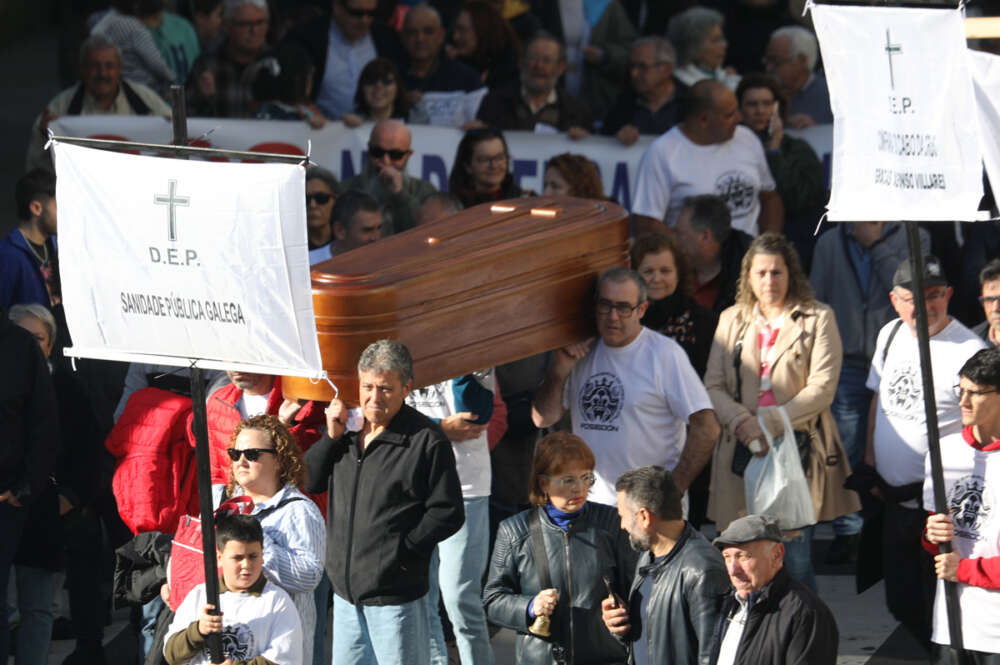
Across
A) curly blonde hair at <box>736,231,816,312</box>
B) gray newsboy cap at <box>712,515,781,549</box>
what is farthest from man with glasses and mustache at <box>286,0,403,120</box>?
gray newsboy cap at <box>712,515,781,549</box>

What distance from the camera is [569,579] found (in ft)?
20.2

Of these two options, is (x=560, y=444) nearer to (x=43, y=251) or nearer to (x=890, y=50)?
(x=890, y=50)

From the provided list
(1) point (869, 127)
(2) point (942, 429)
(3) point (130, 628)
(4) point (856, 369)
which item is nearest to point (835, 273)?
(4) point (856, 369)

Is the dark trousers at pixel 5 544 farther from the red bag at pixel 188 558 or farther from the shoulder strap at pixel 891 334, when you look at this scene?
the shoulder strap at pixel 891 334

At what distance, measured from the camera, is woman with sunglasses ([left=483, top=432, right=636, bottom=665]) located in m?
6.14

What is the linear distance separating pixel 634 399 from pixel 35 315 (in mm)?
2626

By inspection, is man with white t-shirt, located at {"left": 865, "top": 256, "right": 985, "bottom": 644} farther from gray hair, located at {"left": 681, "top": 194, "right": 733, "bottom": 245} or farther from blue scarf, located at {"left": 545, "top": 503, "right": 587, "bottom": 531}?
blue scarf, located at {"left": 545, "top": 503, "right": 587, "bottom": 531}

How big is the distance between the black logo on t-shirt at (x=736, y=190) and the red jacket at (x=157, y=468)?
11.7ft

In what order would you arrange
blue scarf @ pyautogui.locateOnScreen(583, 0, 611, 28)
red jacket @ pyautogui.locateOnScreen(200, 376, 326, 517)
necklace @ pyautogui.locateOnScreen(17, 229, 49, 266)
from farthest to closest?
blue scarf @ pyautogui.locateOnScreen(583, 0, 611, 28), necklace @ pyautogui.locateOnScreen(17, 229, 49, 266), red jacket @ pyautogui.locateOnScreen(200, 376, 326, 517)

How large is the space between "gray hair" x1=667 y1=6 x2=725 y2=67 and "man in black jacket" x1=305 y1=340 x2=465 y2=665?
548 cm

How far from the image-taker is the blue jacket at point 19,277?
8805mm

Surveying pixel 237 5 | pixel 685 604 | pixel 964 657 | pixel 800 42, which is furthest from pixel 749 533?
pixel 237 5

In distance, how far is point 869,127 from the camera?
19.7 feet

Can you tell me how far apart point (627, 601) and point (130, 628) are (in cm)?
298
